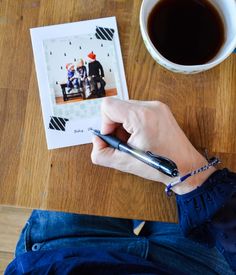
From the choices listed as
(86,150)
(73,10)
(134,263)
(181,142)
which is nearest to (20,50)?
(73,10)

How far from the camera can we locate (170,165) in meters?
0.55

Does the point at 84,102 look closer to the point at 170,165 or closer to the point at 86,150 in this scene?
the point at 86,150

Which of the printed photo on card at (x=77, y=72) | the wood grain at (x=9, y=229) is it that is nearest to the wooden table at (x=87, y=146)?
the printed photo on card at (x=77, y=72)

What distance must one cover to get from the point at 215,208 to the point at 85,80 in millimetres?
331

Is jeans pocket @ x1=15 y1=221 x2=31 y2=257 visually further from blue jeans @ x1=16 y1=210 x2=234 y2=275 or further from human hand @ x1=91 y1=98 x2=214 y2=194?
human hand @ x1=91 y1=98 x2=214 y2=194

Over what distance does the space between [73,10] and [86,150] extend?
10.6 inches

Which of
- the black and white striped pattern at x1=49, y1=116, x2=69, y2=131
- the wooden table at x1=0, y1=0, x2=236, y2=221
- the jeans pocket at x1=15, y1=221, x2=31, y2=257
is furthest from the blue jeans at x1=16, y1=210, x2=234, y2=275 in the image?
the black and white striped pattern at x1=49, y1=116, x2=69, y2=131

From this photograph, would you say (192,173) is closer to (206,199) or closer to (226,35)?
(206,199)

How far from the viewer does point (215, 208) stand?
60 centimetres

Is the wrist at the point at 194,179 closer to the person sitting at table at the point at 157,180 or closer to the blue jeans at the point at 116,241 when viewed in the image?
the person sitting at table at the point at 157,180

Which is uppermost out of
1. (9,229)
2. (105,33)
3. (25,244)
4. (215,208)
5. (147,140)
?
(105,33)

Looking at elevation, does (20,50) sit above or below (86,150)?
above

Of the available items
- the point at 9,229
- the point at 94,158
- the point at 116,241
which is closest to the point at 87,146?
the point at 94,158

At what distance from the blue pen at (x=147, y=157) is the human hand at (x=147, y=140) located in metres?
0.01
